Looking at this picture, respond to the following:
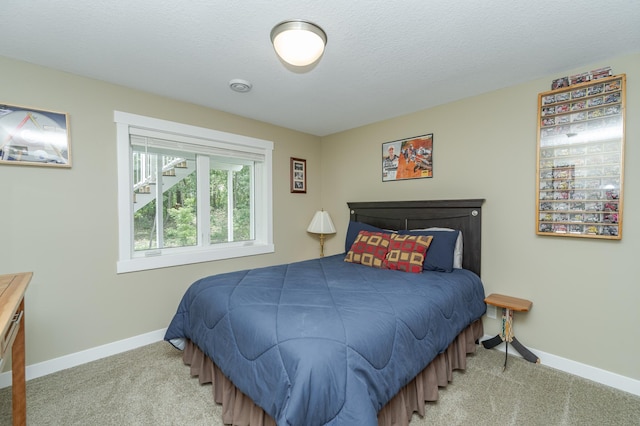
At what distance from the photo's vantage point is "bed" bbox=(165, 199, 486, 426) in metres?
1.17

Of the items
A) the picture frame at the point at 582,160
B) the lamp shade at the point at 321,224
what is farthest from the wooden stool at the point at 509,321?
the lamp shade at the point at 321,224

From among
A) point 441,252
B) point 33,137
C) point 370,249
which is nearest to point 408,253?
point 441,252

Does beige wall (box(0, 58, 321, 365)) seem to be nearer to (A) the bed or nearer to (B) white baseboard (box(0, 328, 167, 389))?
(B) white baseboard (box(0, 328, 167, 389))

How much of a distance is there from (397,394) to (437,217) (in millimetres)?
1799

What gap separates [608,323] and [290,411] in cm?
241

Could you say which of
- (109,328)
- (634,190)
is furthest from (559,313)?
(109,328)

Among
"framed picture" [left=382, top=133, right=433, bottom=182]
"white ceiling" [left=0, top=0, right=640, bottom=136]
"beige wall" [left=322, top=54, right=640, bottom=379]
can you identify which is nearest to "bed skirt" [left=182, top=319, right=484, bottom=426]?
"beige wall" [left=322, top=54, right=640, bottom=379]

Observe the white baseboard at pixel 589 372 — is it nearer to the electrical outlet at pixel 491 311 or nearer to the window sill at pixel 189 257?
the electrical outlet at pixel 491 311

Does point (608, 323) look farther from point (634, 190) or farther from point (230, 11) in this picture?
point (230, 11)

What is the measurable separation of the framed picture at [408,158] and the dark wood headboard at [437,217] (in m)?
0.33

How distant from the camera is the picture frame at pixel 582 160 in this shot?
1.96 meters

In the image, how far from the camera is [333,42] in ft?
5.86

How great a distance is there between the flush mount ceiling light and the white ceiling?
45 millimetres

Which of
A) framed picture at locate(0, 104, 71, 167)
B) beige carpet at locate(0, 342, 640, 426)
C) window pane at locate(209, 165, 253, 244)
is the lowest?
beige carpet at locate(0, 342, 640, 426)
